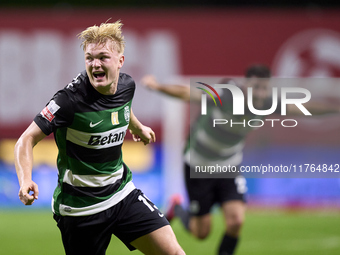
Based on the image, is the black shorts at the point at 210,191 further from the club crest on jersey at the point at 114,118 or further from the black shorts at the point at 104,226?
the club crest on jersey at the point at 114,118

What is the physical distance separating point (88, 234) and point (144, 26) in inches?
321

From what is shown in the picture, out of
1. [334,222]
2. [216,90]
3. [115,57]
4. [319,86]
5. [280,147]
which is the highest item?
[115,57]

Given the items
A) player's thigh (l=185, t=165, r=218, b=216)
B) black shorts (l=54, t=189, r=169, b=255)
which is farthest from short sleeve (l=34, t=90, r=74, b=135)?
player's thigh (l=185, t=165, r=218, b=216)

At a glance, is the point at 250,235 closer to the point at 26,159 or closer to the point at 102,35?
the point at 102,35

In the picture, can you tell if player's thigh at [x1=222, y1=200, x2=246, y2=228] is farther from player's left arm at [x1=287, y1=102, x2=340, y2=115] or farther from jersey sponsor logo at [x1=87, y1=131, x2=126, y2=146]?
jersey sponsor logo at [x1=87, y1=131, x2=126, y2=146]

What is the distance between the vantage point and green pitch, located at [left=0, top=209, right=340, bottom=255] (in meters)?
7.43

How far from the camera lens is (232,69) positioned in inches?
465

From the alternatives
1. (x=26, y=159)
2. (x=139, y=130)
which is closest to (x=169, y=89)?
(x=139, y=130)

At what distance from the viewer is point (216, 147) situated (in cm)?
647

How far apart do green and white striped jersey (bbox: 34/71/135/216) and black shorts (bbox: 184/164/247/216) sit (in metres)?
2.22

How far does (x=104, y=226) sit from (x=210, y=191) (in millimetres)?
2530

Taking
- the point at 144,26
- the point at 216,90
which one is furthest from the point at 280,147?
the point at 216,90

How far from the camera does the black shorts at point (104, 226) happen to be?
3994mm

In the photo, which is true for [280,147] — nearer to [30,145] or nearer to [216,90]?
[216,90]
